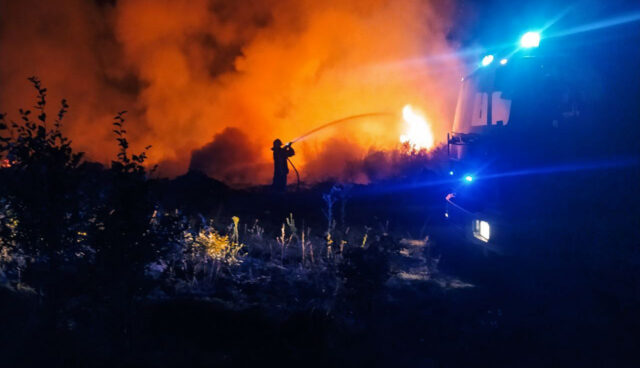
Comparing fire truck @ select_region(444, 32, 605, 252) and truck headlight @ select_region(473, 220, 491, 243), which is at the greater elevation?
fire truck @ select_region(444, 32, 605, 252)

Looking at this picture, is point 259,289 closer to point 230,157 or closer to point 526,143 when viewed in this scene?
point 526,143

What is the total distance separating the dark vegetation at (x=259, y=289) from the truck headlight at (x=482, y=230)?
1.03ft

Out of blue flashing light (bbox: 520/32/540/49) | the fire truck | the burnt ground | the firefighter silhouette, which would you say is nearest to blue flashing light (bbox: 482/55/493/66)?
the fire truck

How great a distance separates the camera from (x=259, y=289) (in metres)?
5.12

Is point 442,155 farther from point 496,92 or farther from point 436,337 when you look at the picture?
point 436,337

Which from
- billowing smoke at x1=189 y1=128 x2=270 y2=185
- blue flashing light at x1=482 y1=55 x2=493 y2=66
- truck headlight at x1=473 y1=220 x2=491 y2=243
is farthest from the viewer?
billowing smoke at x1=189 y1=128 x2=270 y2=185

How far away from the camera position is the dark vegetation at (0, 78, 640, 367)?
3.29 m

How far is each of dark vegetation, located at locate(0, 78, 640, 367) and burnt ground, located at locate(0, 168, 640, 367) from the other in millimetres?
17

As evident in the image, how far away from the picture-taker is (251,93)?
2017 centimetres

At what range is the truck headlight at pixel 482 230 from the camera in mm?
5605

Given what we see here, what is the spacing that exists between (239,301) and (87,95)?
17.8 m

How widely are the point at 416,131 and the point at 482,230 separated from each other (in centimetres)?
1305

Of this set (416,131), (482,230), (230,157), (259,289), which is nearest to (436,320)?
(482,230)

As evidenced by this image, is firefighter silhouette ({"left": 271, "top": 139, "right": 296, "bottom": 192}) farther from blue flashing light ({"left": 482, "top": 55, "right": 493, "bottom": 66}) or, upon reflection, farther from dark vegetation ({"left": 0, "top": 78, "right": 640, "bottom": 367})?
blue flashing light ({"left": 482, "top": 55, "right": 493, "bottom": 66})
